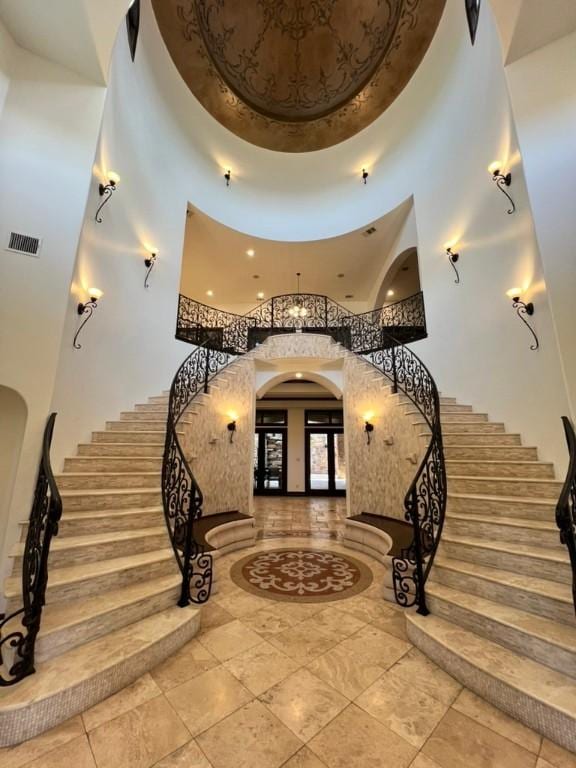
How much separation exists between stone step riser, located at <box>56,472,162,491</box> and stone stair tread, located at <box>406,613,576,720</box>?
3057mm

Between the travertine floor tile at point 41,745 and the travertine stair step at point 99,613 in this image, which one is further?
the travertine stair step at point 99,613

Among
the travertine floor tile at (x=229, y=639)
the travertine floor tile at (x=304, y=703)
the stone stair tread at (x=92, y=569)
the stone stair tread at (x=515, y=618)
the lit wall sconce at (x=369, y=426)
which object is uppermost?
the lit wall sconce at (x=369, y=426)

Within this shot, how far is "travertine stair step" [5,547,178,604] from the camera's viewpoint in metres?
2.33

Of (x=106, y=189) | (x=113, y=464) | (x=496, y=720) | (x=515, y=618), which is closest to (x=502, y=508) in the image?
(x=515, y=618)

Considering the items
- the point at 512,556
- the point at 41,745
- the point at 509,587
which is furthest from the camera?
the point at 512,556

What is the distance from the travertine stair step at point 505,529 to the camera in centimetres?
277

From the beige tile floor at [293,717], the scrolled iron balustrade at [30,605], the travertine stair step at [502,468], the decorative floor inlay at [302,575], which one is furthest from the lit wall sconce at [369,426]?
the scrolled iron balustrade at [30,605]

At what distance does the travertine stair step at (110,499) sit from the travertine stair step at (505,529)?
3231 mm

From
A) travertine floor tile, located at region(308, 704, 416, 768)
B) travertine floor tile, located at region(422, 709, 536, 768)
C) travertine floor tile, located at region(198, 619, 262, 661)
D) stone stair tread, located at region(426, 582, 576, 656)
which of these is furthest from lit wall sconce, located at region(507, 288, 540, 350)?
travertine floor tile, located at region(198, 619, 262, 661)

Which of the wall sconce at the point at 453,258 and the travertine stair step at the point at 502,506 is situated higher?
the wall sconce at the point at 453,258

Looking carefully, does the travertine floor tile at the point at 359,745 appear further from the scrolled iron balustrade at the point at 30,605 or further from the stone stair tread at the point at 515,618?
the scrolled iron balustrade at the point at 30,605

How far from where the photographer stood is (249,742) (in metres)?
1.68

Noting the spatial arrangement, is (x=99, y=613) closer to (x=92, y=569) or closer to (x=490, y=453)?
(x=92, y=569)

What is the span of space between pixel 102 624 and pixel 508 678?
2.68 meters
